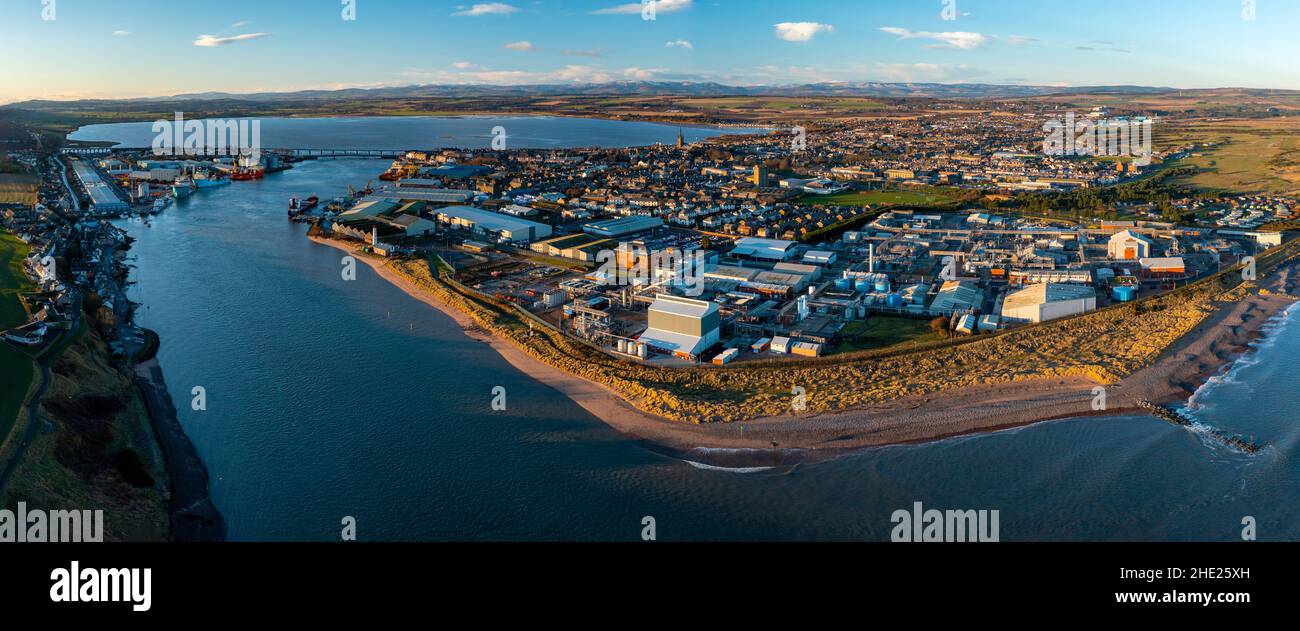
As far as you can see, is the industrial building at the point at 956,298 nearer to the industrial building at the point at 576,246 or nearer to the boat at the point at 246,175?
the industrial building at the point at 576,246

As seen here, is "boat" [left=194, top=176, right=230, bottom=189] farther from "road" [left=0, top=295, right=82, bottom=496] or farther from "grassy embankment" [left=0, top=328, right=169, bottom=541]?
"grassy embankment" [left=0, top=328, right=169, bottom=541]

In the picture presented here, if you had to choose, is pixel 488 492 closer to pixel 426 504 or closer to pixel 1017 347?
pixel 426 504

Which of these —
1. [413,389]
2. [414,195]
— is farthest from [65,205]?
[413,389]

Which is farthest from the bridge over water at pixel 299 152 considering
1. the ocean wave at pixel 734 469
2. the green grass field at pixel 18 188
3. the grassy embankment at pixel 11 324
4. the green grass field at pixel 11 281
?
the ocean wave at pixel 734 469

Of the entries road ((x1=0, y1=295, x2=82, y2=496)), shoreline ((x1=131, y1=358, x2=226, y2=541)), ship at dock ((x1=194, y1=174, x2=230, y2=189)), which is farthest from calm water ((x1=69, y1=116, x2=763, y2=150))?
shoreline ((x1=131, y1=358, x2=226, y2=541))

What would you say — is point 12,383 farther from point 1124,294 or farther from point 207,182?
point 207,182

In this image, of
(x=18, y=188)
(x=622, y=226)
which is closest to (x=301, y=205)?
(x=18, y=188)
